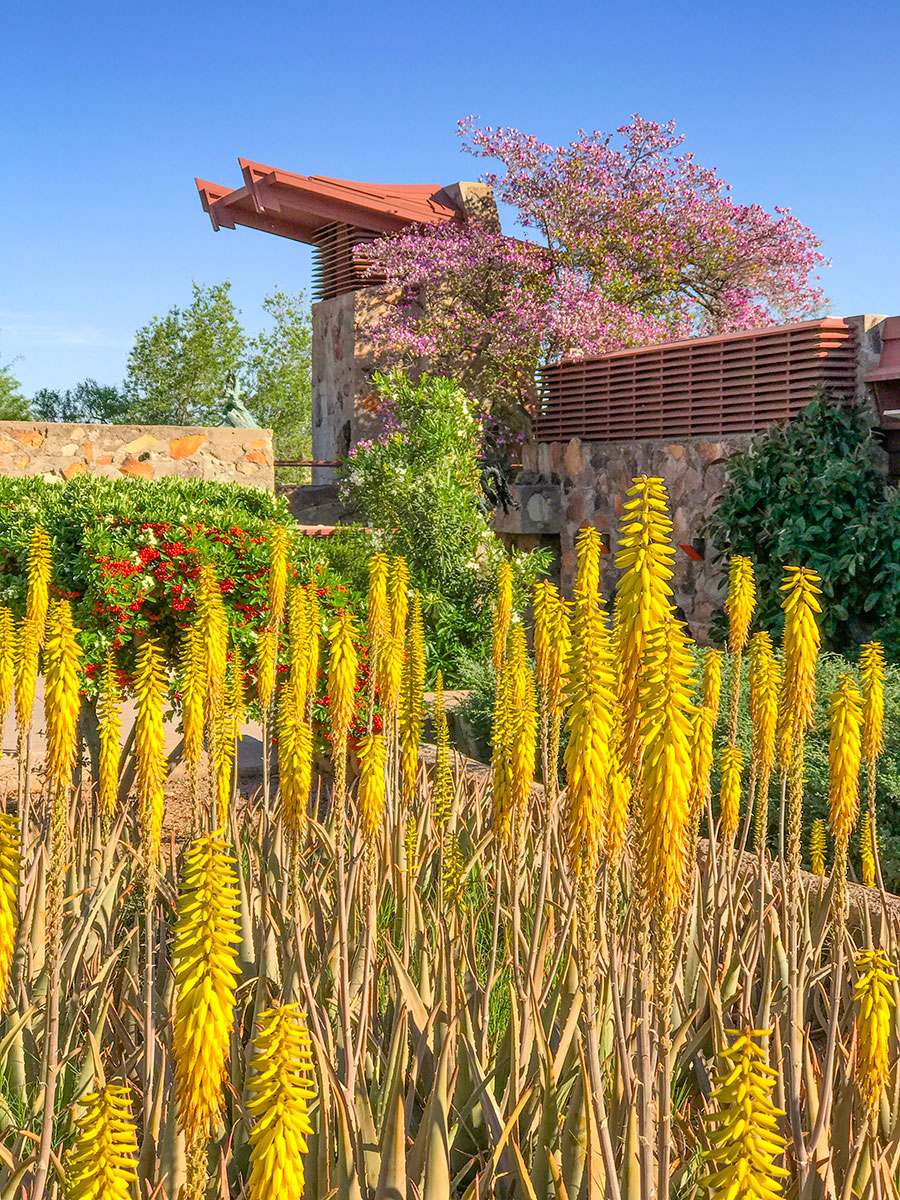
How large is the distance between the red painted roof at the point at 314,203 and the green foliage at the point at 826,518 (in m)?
7.50

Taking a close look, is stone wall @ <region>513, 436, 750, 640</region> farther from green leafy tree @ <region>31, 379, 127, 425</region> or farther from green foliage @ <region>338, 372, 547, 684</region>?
green leafy tree @ <region>31, 379, 127, 425</region>

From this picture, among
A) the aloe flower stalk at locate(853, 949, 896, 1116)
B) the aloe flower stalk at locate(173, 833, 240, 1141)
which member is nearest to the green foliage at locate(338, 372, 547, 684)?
the aloe flower stalk at locate(853, 949, 896, 1116)

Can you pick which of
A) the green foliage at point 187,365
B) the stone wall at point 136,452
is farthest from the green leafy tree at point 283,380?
the stone wall at point 136,452

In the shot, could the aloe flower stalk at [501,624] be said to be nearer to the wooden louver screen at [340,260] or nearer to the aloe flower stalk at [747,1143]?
the aloe flower stalk at [747,1143]

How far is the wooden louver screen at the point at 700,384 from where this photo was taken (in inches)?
394

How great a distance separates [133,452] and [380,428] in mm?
4824

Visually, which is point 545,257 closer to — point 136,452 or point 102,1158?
point 136,452

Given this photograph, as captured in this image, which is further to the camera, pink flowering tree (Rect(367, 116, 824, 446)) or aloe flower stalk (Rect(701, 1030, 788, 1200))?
pink flowering tree (Rect(367, 116, 824, 446))

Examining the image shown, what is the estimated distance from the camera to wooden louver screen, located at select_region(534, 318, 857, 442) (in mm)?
10008

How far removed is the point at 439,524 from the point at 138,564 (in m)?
4.90

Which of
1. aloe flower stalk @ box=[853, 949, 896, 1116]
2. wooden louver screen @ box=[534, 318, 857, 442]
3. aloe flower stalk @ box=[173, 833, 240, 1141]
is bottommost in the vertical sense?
aloe flower stalk @ box=[853, 949, 896, 1116]

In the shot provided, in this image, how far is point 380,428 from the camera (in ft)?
51.7

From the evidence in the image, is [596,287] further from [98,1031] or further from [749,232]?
[98,1031]

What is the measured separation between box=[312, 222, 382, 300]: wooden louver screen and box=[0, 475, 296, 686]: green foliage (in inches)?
401
